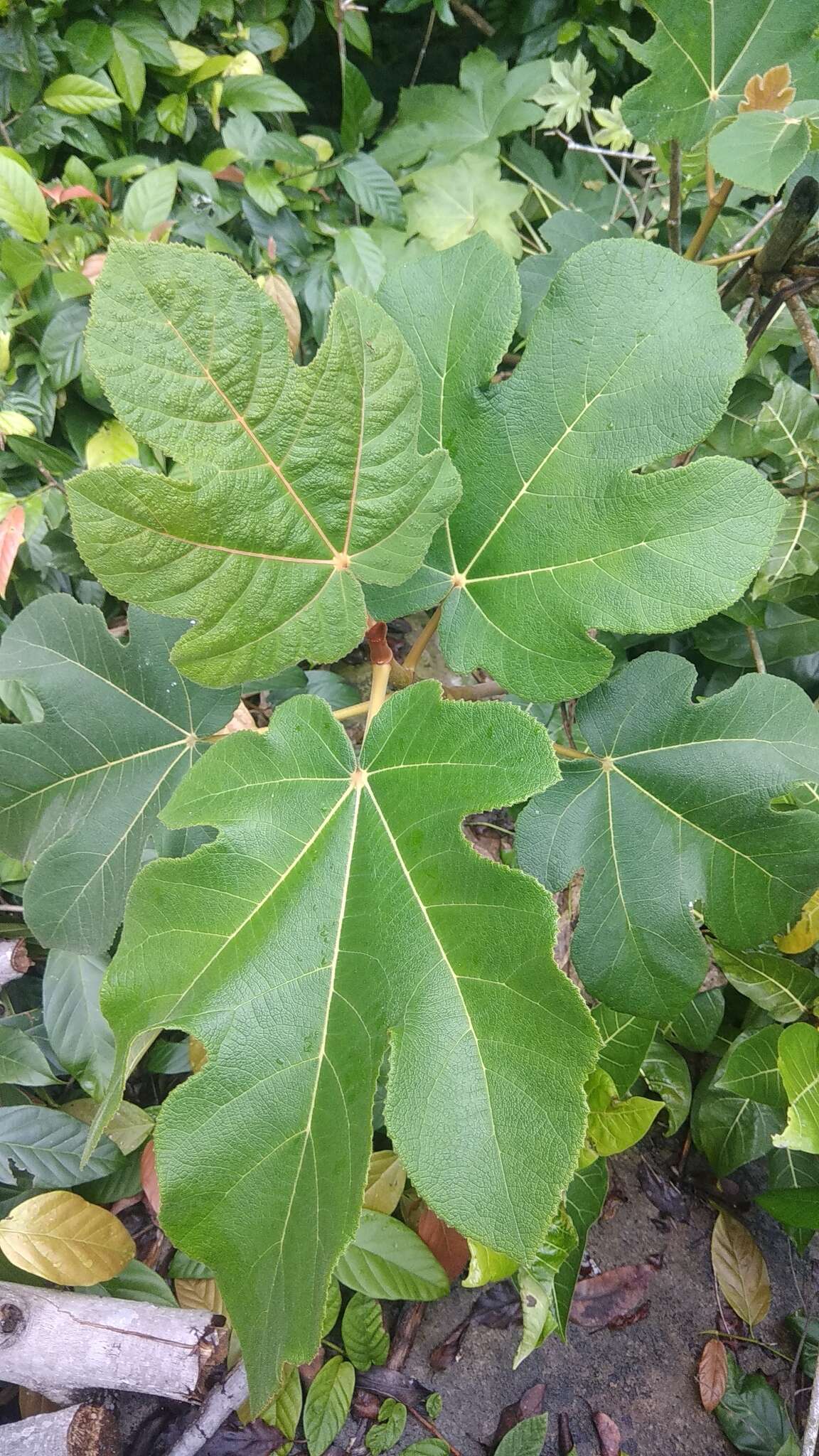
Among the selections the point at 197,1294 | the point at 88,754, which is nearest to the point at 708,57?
the point at 88,754

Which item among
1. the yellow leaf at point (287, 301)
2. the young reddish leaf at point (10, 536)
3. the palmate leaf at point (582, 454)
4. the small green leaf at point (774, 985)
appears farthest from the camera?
the yellow leaf at point (287, 301)

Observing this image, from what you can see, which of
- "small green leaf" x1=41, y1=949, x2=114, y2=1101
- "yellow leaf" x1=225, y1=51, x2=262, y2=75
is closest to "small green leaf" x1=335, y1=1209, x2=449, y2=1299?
"small green leaf" x1=41, y1=949, x2=114, y2=1101

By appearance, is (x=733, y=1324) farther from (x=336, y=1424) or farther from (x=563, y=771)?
(x=563, y=771)

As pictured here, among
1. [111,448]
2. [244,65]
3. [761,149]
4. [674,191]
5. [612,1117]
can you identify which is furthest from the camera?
[244,65]

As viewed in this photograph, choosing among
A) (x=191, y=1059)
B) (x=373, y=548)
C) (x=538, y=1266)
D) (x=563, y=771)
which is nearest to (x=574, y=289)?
(x=373, y=548)

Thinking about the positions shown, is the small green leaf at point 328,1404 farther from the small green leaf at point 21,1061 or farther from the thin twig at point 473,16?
the thin twig at point 473,16

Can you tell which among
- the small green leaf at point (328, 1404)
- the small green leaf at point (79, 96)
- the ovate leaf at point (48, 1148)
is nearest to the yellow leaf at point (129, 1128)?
the ovate leaf at point (48, 1148)

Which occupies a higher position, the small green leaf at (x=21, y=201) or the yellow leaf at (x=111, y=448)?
the small green leaf at (x=21, y=201)

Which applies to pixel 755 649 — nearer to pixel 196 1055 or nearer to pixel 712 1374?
pixel 196 1055

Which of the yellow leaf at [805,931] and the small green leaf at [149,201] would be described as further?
the small green leaf at [149,201]
